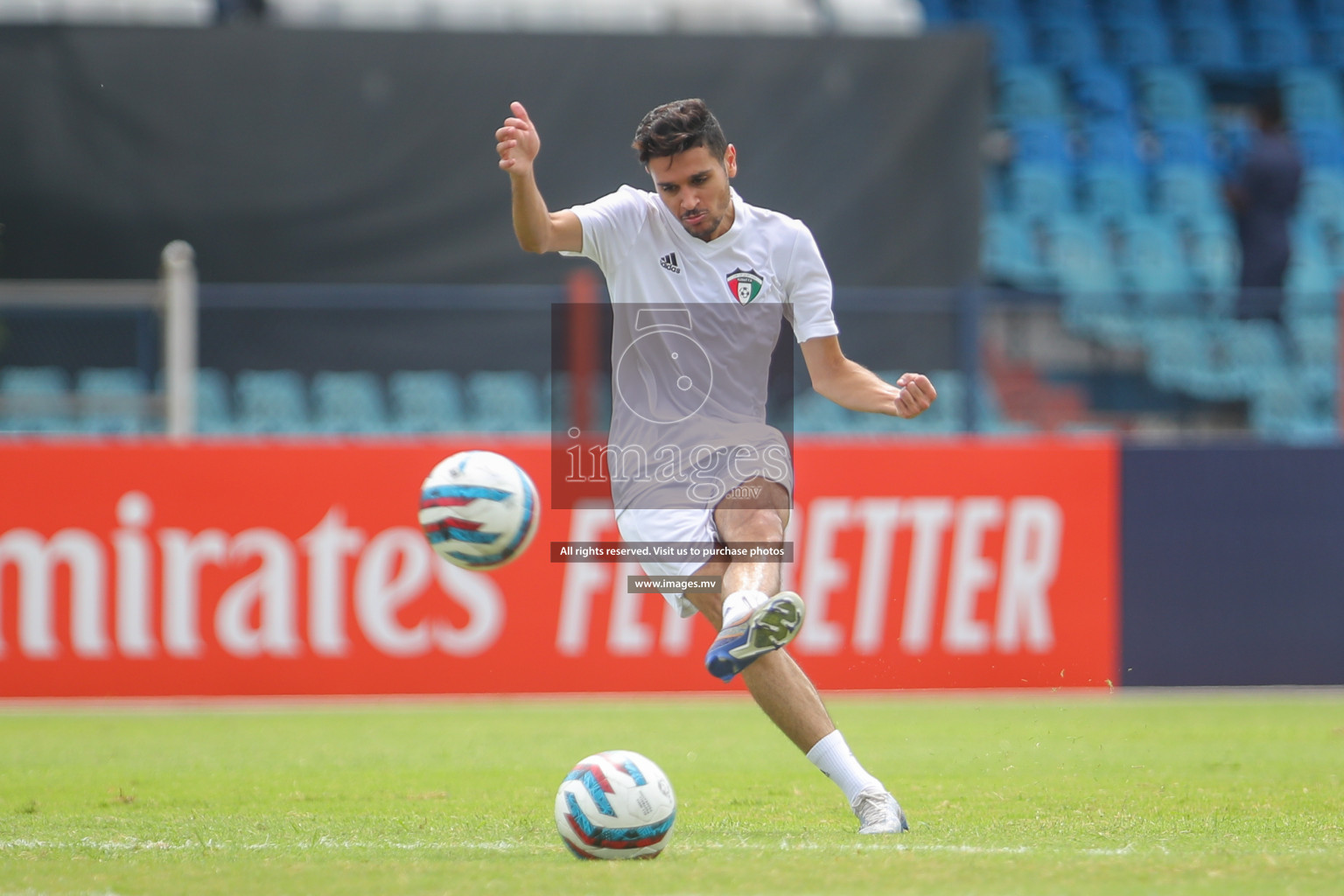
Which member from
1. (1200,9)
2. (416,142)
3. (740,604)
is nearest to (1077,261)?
(1200,9)

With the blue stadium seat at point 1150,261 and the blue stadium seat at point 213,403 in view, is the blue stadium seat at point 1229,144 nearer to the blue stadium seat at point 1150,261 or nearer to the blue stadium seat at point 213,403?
the blue stadium seat at point 1150,261

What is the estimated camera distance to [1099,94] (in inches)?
735

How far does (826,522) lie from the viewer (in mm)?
11125

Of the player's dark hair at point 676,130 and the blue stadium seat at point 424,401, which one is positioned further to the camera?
the blue stadium seat at point 424,401

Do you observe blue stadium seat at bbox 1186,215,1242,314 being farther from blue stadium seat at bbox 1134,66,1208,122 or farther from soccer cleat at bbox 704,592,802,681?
soccer cleat at bbox 704,592,802,681

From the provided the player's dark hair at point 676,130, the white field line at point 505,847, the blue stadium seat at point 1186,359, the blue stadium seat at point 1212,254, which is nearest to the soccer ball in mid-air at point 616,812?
the white field line at point 505,847

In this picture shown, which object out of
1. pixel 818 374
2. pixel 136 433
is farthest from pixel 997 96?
pixel 818 374

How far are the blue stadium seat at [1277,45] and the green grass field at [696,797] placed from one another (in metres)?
10.9

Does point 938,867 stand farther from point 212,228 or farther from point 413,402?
point 212,228

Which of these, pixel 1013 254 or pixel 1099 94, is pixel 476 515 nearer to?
pixel 1013 254

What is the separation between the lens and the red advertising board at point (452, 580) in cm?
1058

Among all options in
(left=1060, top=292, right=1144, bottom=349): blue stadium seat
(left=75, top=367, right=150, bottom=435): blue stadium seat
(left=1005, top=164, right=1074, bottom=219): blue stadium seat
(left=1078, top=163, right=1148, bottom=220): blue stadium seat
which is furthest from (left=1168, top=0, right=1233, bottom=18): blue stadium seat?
(left=75, top=367, right=150, bottom=435): blue stadium seat

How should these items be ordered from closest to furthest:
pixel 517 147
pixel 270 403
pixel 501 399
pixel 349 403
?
1. pixel 517 147
2. pixel 270 403
3. pixel 349 403
4. pixel 501 399

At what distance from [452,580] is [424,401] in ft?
7.20
